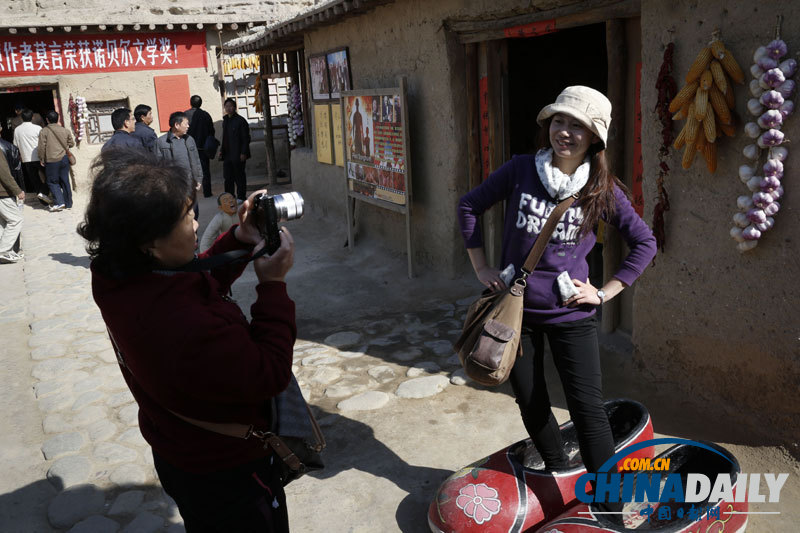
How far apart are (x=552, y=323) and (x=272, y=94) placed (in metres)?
13.9

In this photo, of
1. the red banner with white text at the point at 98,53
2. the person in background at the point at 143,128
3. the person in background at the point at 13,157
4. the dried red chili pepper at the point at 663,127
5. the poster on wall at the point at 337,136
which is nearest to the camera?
the dried red chili pepper at the point at 663,127

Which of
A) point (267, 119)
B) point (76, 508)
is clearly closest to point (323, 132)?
point (267, 119)

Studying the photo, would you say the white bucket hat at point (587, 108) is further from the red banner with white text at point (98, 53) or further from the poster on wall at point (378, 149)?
the red banner with white text at point (98, 53)

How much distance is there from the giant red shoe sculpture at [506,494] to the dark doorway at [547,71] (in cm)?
403

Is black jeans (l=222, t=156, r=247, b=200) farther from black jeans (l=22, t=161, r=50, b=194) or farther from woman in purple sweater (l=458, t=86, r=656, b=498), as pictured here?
woman in purple sweater (l=458, t=86, r=656, b=498)

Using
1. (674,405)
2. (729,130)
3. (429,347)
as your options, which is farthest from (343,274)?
(729,130)

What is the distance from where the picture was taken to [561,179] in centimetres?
255

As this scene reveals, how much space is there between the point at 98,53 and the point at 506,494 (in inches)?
543

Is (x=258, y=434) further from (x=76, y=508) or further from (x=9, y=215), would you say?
(x=9, y=215)

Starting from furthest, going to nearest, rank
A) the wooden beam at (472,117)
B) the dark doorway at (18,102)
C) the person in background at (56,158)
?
the dark doorway at (18,102) < the person in background at (56,158) < the wooden beam at (472,117)

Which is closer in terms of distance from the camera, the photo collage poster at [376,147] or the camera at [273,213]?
the camera at [273,213]

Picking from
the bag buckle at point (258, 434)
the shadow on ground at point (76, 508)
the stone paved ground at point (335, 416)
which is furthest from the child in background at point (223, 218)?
the bag buckle at point (258, 434)

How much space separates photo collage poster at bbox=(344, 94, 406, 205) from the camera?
6.62 meters

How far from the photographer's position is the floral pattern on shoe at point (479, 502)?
271 centimetres
